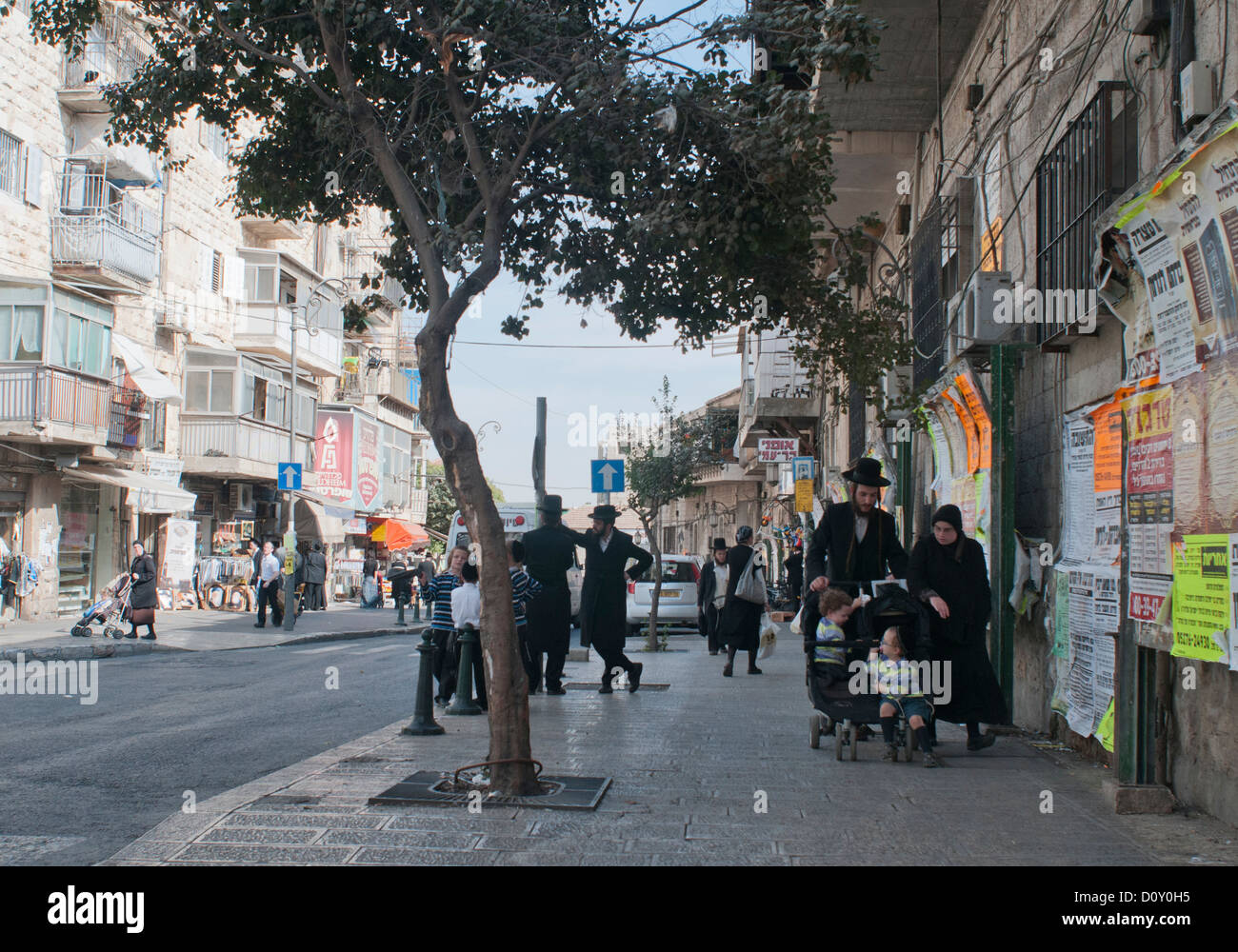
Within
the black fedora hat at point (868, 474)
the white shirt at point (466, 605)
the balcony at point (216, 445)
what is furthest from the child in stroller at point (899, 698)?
the balcony at point (216, 445)

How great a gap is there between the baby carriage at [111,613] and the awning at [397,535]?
26.4 meters

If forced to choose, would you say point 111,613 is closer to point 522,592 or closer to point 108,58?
point 522,592

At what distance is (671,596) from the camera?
26.0 m

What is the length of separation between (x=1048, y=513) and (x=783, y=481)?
78.9 feet

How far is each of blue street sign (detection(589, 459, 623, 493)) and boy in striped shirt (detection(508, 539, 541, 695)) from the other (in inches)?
243

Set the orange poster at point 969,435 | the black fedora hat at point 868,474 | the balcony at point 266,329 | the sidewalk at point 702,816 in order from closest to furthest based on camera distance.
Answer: the sidewalk at point 702,816 < the black fedora hat at point 868,474 < the orange poster at point 969,435 < the balcony at point 266,329

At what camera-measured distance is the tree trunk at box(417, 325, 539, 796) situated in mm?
6484

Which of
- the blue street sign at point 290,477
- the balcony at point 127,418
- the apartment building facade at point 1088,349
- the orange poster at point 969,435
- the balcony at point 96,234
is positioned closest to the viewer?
the apartment building facade at point 1088,349

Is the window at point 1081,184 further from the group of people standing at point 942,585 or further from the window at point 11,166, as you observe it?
the window at point 11,166

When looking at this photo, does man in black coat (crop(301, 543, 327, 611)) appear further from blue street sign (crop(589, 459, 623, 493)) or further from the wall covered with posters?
the wall covered with posters

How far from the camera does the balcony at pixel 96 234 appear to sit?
25.2m

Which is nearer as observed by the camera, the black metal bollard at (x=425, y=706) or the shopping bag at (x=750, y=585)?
the black metal bollard at (x=425, y=706)

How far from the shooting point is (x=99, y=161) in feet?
85.0
